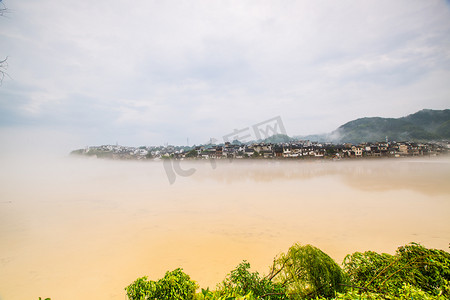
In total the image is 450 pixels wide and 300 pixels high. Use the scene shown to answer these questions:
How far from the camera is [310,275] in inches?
78.9

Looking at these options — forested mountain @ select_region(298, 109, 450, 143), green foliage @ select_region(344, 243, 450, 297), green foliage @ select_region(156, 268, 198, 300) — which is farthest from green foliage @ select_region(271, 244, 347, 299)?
forested mountain @ select_region(298, 109, 450, 143)

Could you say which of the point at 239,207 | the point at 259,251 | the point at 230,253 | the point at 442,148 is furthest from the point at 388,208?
the point at 442,148

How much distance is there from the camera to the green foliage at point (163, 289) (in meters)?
1.91

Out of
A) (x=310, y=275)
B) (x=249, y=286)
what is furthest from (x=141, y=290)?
(x=310, y=275)

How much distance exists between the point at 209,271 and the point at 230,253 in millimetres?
1235

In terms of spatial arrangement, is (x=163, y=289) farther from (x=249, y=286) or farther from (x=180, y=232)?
(x=180, y=232)

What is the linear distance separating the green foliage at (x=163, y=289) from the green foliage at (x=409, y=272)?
1594 mm

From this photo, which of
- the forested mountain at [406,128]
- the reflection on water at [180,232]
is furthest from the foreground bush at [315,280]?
the forested mountain at [406,128]

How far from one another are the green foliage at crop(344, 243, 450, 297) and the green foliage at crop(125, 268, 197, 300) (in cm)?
159

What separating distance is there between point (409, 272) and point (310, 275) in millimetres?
843

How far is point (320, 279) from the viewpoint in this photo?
1974 millimetres

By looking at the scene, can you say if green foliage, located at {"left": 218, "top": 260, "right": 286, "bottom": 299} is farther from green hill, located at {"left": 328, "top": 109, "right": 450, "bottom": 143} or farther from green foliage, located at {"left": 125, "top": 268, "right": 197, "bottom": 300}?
green hill, located at {"left": 328, "top": 109, "right": 450, "bottom": 143}

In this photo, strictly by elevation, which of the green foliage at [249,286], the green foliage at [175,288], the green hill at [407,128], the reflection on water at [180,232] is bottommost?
the reflection on water at [180,232]

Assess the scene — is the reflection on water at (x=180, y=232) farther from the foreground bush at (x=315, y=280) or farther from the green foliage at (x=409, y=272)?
the green foliage at (x=409, y=272)
